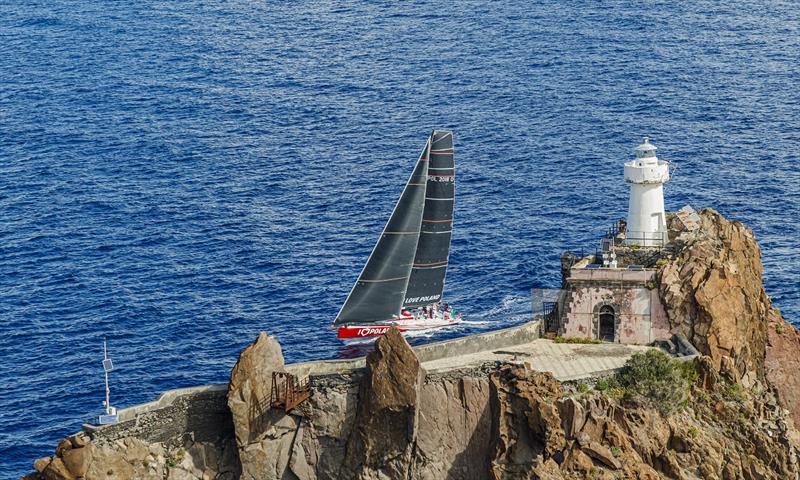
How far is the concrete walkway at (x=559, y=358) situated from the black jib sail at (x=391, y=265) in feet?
90.0

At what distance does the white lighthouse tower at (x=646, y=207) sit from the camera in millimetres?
98562

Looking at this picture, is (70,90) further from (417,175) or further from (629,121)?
(417,175)

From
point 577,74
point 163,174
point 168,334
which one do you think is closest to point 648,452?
point 168,334

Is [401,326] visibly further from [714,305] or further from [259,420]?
[259,420]

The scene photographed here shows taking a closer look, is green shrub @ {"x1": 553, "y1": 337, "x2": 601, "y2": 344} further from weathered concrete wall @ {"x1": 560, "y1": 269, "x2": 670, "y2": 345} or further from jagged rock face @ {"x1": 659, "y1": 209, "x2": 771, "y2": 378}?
jagged rock face @ {"x1": 659, "y1": 209, "x2": 771, "y2": 378}

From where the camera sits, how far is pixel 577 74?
188 m

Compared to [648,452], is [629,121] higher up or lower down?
higher up

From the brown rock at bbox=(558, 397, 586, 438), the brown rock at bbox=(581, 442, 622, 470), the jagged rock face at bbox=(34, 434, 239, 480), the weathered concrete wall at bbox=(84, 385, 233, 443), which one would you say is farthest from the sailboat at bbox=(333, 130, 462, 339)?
the brown rock at bbox=(581, 442, 622, 470)

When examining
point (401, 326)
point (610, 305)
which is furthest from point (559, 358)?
point (401, 326)

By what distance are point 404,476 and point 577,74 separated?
112 metres

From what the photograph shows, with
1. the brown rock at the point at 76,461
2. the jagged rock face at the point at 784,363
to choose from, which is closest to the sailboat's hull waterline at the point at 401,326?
the jagged rock face at the point at 784,363

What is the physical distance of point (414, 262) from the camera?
121 m

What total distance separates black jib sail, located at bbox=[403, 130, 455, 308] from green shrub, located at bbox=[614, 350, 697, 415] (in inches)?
1308

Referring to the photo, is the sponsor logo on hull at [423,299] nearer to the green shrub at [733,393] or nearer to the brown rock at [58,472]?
the green shrub at [733,393]
